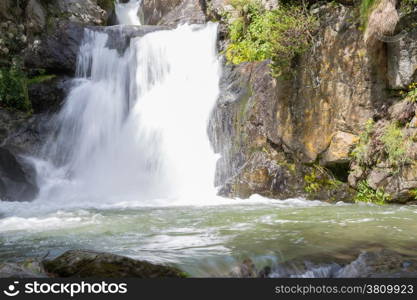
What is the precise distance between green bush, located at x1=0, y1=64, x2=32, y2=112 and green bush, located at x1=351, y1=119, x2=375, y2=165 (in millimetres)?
10757

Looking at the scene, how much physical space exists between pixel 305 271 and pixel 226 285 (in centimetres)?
103

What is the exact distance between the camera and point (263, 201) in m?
9.62

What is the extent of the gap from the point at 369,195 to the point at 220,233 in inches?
164

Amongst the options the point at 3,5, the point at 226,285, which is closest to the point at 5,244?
the point at 226,285

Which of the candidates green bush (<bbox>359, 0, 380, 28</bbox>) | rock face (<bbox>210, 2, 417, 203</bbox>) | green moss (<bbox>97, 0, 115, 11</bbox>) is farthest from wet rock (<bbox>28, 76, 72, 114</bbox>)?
green bush (<bbox>359, 0, 380, 28</bbox>)

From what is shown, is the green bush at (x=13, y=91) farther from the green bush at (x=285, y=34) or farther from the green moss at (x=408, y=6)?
the green moss at (x=408, y=6)

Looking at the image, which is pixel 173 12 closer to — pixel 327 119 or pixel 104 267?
pixel 327 119

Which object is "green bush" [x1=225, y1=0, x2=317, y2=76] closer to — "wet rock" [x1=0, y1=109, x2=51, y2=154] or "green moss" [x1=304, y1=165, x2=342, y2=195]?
"green moss" [x1=304, y1=165, x2=342, y2=195]

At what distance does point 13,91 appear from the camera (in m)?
14.4

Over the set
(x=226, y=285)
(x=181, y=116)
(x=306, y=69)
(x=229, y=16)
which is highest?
(x=229, y=16)

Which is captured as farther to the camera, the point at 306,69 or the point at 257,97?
the point at 257,97

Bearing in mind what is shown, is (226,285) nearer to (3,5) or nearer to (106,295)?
(106,295)

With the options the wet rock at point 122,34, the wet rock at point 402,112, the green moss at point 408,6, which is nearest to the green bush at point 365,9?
the green moss at point 408,6

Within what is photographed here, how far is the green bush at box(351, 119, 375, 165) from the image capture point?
8953mm
